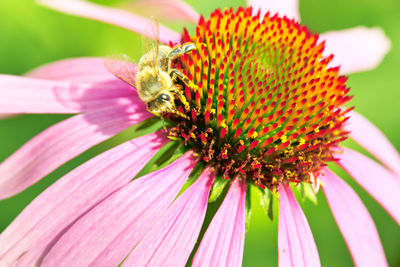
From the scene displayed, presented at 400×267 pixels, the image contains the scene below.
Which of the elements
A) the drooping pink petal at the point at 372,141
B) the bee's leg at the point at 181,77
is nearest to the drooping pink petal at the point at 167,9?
the bee's leg at the point at 181,77

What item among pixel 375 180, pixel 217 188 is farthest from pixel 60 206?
pixel 375 180

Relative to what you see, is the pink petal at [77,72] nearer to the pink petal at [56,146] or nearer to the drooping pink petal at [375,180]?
the pink petal at [56,146]

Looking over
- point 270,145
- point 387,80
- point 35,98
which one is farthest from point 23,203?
point 387,80

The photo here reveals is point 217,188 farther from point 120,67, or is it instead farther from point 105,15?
point 105,15

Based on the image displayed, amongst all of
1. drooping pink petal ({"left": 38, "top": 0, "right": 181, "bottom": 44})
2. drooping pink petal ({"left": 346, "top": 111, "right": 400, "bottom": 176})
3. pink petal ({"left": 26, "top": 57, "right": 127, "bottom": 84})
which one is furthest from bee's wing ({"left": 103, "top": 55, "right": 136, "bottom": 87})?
drooping pink petal ({"left": 346, "top": 111, "right": 400, "bottom": 176})

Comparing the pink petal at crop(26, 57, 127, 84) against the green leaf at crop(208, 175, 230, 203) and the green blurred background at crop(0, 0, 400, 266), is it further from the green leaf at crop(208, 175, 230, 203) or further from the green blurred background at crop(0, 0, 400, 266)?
the green leaf at crop(208, 175, 230, 203)

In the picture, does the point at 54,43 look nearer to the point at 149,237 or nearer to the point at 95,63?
the point at 95,63
